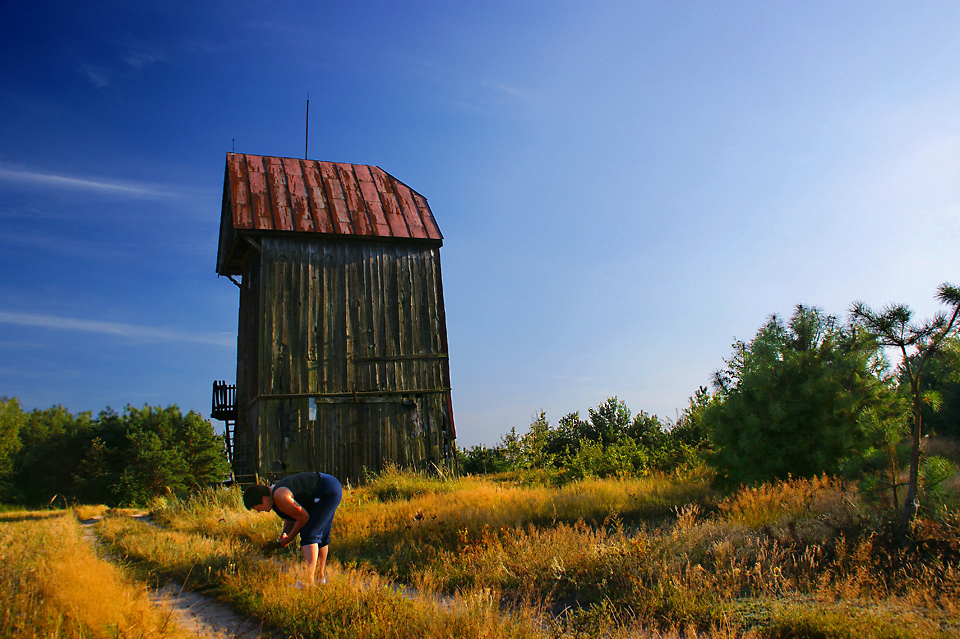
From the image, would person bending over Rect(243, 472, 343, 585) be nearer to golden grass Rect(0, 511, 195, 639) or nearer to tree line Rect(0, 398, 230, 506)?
golden grass Rect(0, 511, 195, 639)

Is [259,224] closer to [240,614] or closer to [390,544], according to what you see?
[390,544]

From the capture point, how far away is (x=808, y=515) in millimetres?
7418

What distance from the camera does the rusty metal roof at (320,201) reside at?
1786 centimetres

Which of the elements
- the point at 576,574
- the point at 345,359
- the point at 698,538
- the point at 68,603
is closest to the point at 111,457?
the point at 345,359

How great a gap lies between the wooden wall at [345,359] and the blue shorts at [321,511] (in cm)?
1040

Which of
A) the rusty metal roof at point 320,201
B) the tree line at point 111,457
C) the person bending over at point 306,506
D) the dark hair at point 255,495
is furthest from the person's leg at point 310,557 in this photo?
the tree line at point 111,457

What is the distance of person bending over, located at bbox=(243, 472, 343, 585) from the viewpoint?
20.3 feet

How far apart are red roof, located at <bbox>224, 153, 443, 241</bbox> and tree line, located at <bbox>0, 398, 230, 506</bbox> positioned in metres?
8.95

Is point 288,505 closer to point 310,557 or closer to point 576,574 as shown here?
point 310,557

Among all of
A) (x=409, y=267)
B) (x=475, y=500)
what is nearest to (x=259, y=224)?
(x=409, y=267)

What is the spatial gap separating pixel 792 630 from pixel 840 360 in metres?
6.05

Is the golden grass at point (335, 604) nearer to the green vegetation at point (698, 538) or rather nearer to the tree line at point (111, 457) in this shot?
the green vegetation at point (698, 538)

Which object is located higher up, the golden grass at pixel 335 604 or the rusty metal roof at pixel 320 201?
the rusty metal roof at pixel 320 201

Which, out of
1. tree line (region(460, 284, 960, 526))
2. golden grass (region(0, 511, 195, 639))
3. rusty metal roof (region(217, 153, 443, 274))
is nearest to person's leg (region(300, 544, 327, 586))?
golden grass (region(0, 511, 195, 639))
